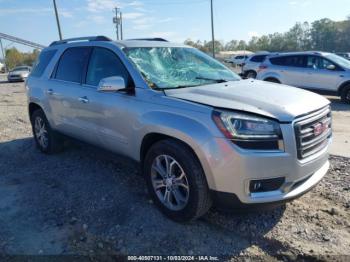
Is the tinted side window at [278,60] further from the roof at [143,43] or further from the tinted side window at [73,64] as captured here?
the tinted side window at [73,64]

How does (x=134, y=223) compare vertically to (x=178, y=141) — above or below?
below

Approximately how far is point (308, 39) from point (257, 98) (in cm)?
10031

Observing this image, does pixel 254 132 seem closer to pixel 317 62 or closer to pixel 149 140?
pixel 149 140

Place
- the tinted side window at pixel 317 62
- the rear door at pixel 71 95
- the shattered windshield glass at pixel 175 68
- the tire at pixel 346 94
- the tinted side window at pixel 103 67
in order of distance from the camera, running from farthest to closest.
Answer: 1. the tinted side window at pixel 317 62
2. the tire at pixel 346 94
3. the rear door at pixel 71 95
4. the tinted side window at pixel 103 67
5. the shattered windshield glass at pixel 175 68

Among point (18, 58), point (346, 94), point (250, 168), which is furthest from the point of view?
point (18, 58)

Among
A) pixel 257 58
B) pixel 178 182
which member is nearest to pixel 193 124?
pixel 178 182

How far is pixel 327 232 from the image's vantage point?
341 centimetres

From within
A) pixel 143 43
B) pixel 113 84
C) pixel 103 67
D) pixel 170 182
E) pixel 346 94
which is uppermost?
pixel 143 43

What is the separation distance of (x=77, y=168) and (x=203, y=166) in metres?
2.84

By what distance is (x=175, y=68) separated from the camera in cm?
427

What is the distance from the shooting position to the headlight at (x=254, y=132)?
2.96m

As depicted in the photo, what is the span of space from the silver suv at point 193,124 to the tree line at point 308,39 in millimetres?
74101

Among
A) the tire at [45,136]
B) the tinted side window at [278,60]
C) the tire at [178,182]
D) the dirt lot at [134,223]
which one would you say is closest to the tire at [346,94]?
the tinted side window at [278,60]

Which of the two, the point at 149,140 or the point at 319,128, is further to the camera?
the point at 149,140
